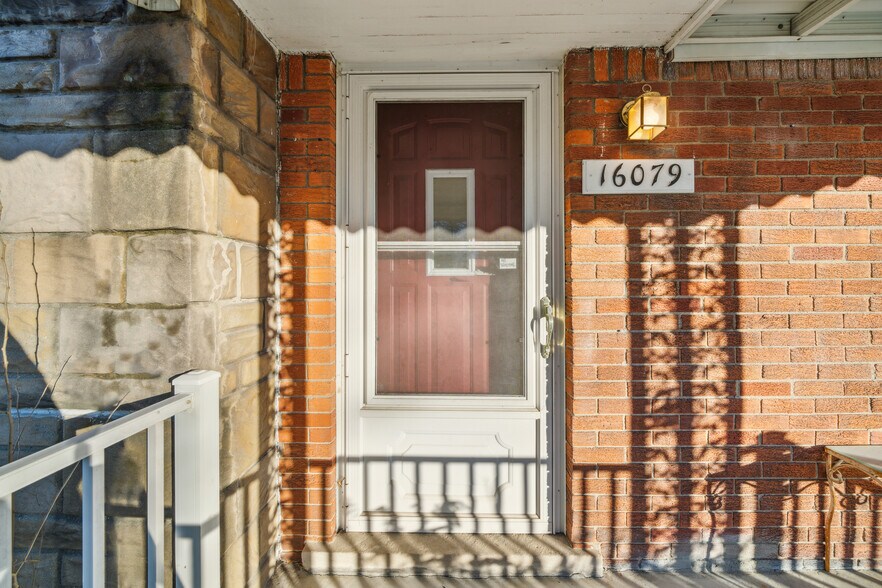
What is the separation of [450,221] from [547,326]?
0.71 m

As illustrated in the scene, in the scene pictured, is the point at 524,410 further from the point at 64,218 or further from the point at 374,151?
the point at 64,218

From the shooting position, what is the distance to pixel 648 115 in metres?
1.99

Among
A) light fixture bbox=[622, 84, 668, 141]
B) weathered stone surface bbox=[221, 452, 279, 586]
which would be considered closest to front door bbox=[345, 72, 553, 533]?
weathered stone surface bbox=[221, 452, 279, 586]

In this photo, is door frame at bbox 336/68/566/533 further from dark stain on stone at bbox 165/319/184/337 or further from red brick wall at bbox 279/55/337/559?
dark stain on stone at bbox 165/319/184/337

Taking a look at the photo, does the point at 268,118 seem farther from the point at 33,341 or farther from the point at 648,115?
the point at 648,115

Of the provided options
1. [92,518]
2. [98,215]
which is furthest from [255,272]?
[92,518]

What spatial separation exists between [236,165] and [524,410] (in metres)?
1.70

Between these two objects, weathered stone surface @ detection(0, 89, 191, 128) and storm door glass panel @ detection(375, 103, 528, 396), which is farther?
storm door glass panel @ detection(375, 103, 528, 396)

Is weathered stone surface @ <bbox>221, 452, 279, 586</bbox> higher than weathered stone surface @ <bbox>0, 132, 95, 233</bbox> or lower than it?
lower

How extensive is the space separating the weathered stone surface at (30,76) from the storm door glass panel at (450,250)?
50.7 inches

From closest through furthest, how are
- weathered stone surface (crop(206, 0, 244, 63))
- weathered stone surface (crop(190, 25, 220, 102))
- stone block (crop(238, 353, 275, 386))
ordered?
1. weathered stone surface (crop(190, 25, 220, 102))
2. weathered stone surface (crop(206, 0, 244, 63))
3. stone block (crop(238, 353, 275, 386))

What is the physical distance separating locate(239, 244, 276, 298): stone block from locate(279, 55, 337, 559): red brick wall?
10 centimetres

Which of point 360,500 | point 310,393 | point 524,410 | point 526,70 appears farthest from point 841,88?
point 360,500

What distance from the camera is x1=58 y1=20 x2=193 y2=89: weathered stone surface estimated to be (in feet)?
4.93
